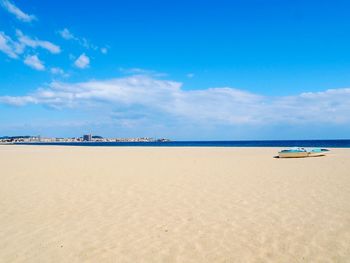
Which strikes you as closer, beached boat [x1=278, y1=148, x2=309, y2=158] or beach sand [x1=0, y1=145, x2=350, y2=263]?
beach sand [x1=0, y1=145, x2=350, y2=263]

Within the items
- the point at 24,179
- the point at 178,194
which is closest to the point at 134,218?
the point at 178,194

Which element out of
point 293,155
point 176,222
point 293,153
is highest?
point 293,153

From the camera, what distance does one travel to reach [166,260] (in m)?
4.79

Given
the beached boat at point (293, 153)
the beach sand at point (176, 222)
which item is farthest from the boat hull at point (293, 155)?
the beach sand at point (176, 222)

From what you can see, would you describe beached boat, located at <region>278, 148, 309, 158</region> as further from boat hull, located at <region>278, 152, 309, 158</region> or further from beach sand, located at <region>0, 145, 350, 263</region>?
beach sand, located at <region>0, 145, 350, 263</region>

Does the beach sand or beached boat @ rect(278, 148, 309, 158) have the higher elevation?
beached boat @ rect(278, 148, 309, 158)

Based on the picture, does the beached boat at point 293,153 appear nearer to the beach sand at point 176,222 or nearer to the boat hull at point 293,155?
the boat hull at point 293,155

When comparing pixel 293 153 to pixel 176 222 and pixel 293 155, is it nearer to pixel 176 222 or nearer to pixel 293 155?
pixel 293 155

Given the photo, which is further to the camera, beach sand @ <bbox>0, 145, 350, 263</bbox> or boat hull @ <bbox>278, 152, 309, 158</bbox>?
boat hull @ <bbox>278, 152, 309, 158</bbox>

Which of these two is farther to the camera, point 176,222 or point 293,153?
point 293,153

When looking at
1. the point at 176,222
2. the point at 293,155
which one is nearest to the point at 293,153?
the point at 293,155

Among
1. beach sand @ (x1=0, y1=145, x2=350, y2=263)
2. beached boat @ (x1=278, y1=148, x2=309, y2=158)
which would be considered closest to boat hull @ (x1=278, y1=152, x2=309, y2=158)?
beached boat @ (x1=278, y1=148, x2=309, y2=158)

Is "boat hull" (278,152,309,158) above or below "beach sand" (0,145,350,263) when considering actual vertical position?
above

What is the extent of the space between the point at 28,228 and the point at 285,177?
1050cm
